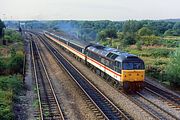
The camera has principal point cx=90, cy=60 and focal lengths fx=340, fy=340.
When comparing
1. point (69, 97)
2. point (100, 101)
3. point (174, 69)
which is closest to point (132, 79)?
point (100, 101)

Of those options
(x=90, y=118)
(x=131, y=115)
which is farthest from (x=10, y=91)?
(x=131, y=115)

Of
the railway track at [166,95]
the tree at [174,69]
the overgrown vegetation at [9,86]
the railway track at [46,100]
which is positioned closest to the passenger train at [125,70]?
the railway track at [166,95]

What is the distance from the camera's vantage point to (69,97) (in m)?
25.8

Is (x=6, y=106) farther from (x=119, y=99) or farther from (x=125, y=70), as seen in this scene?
(x=125, y=70)

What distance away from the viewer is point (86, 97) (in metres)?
25.4

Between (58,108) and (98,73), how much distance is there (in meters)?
14.2

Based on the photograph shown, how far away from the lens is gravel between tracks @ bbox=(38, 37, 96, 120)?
68.2 ft

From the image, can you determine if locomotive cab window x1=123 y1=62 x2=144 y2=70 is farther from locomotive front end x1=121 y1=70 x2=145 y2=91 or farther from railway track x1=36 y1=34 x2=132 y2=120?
railway track x1=36 y1=34 x2=132 y2=120

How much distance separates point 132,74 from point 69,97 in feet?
17.3

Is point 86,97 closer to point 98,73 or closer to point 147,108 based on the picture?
point 147,108

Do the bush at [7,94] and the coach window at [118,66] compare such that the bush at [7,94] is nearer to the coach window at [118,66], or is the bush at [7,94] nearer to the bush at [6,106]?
the bush at [6,106]

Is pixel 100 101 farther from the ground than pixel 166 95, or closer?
farther from the ground

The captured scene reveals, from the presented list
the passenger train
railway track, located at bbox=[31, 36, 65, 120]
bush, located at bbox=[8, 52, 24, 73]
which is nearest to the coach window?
the passenger train

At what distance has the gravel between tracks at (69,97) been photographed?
818 inches
